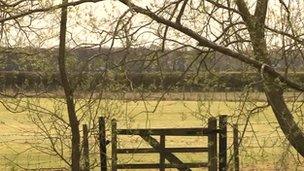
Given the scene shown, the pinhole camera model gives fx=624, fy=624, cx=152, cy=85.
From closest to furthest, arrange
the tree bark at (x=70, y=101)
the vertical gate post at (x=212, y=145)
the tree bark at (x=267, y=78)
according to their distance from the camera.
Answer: the tree bark at (x=267, y=78) < the vertical gate post at (x=212, y=145) < the tree bark at (x=70, y=101)

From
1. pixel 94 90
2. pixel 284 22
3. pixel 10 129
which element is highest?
pixel 284 22

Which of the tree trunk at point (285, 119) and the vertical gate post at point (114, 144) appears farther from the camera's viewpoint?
the vertical gate post at point (114, 144)

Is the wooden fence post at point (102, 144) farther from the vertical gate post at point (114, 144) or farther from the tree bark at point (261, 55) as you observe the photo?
the tree bark at point (261, 55)

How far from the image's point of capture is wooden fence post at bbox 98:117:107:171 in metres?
9.74

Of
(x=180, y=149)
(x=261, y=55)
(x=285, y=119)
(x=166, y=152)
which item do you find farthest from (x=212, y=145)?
(x=261, y=55)

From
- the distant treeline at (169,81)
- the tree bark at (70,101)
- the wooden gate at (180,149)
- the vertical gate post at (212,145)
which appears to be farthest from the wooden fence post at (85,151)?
the vertical gate post at (212,145)

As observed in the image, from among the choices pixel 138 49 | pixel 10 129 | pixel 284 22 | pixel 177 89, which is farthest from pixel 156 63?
pixel 10 129

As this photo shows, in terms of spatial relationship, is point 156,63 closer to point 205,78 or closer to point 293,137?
point 205,78

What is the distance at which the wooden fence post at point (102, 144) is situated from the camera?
31.9 ft

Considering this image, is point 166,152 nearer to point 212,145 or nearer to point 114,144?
point 212,145

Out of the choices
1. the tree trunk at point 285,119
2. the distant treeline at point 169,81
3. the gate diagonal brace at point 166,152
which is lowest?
the gate diagonal brace at point 166,152

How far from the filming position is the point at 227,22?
836cm

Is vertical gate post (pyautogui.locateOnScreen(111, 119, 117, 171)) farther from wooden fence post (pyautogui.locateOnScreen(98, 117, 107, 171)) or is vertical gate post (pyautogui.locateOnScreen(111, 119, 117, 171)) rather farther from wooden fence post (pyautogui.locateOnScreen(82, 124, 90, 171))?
wooden fence post (pyautogui.locateOnScreen(82, 124, 90, 171))

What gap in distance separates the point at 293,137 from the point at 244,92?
152 cm
